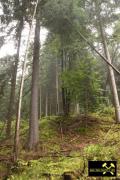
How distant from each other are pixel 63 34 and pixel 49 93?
63.8ft

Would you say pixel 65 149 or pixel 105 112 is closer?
pixel 65 149

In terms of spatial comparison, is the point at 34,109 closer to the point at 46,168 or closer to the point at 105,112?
the point at 46,168

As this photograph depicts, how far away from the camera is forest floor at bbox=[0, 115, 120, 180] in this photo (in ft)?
30.9

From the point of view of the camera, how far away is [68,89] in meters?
18.5

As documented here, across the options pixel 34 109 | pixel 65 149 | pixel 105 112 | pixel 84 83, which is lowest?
pixel 65 149

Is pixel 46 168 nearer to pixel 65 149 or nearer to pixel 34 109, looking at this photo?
pixel 65 149

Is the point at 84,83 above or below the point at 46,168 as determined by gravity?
above

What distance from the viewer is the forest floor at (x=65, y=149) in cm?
941

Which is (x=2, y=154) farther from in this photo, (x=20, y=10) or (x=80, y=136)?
(x=20, y=10)

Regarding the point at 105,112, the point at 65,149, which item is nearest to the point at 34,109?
the point at 65,149

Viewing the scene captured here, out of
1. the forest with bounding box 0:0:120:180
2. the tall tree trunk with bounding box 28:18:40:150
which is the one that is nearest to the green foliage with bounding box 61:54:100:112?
the forest with bounding box 0:0:120:180

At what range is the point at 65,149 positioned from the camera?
44.3 ft

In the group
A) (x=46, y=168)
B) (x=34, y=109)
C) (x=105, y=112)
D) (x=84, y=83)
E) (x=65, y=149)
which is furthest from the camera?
(x=105, y=112)

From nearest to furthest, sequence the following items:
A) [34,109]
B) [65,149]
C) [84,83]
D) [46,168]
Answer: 1. [46,168]
2. [65,149]
3. [34,109]
4. [84,83]
